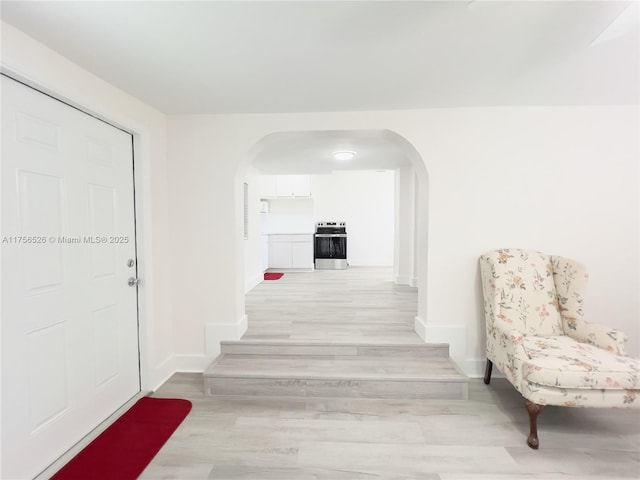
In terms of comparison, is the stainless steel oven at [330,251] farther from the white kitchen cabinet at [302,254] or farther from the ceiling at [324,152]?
the ceiling at [324,152]

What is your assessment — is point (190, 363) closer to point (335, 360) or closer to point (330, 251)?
point (335, 360)

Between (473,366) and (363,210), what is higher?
(363,210)

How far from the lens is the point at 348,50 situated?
5.07ft

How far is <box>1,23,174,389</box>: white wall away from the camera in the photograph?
1.68 meters

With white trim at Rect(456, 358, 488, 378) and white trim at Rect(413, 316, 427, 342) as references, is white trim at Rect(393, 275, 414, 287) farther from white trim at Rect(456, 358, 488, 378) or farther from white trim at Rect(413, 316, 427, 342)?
white trim at Rect(456, 358, 488, 378)

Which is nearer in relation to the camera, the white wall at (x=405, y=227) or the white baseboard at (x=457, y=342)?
the white baseboard at (x=457, y=342)

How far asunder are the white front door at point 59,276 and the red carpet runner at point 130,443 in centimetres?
13

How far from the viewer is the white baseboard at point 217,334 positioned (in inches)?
101

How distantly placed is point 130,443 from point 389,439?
159cm

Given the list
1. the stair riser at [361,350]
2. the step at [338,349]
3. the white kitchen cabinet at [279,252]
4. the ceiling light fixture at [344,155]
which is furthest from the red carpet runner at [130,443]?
the white kitchen cabinet at [279,252]

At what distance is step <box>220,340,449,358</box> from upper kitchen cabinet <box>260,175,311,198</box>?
410 cm

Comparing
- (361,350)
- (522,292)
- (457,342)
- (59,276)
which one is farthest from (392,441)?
(59,276)

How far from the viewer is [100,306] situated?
191 cm

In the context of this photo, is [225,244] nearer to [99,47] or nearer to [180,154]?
Result: [180,154]
